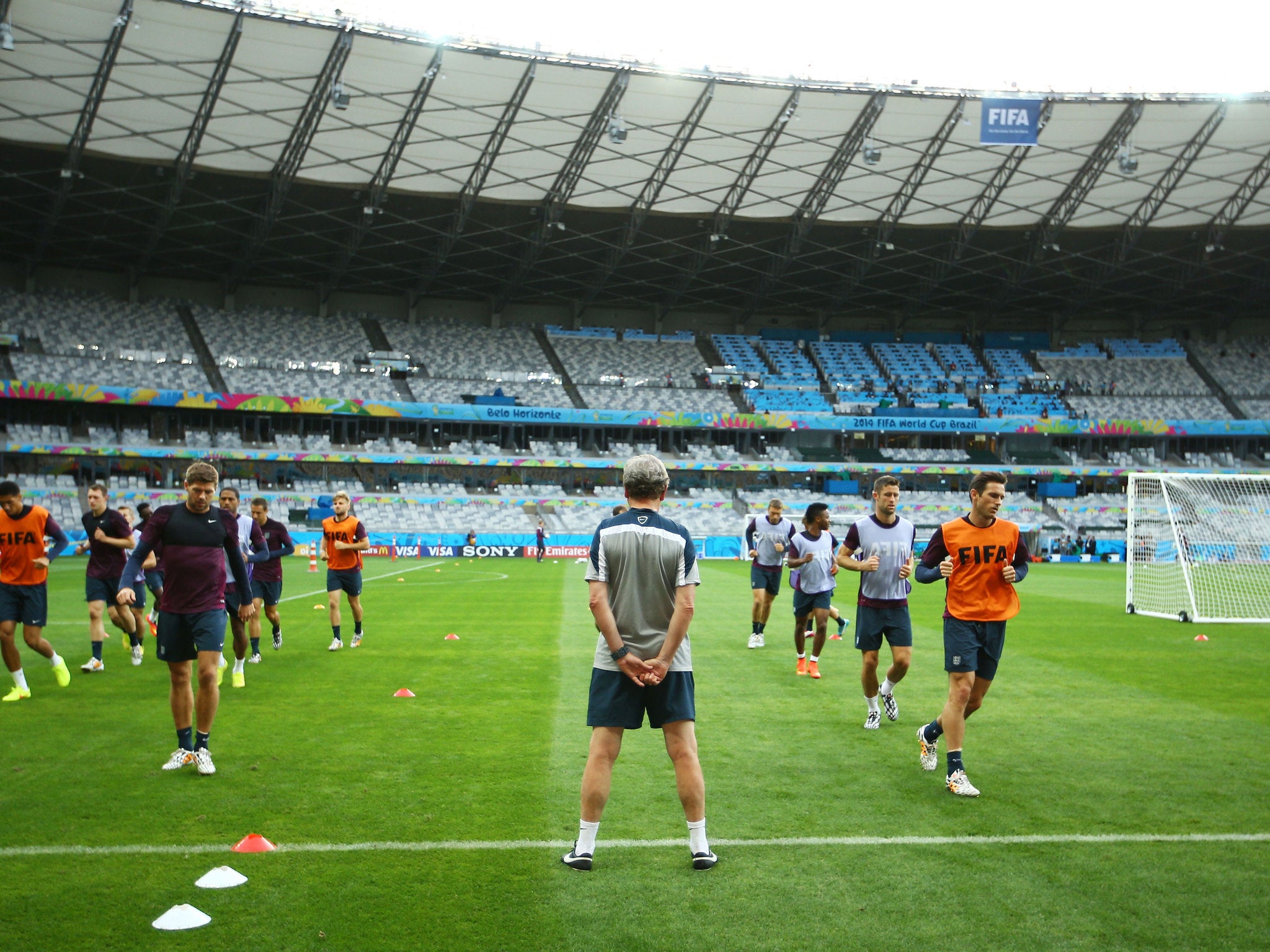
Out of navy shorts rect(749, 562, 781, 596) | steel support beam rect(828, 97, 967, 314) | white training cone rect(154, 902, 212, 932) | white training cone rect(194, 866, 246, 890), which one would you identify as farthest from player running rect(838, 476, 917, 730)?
steel support beam rect(828, 97, 967, 314)

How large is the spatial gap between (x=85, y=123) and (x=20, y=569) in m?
37.0

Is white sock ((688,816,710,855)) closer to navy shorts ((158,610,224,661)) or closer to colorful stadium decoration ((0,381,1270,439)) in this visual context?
navy shorts ((158,610,224,661))

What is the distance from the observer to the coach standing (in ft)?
17.7

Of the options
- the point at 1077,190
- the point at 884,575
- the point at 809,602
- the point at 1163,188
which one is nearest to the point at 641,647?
the point at 884,575

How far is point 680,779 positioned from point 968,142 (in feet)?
155

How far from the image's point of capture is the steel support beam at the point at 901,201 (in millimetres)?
44875

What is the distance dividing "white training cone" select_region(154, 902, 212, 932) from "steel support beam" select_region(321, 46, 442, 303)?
38.9 m

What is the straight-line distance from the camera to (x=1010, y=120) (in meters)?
35.1

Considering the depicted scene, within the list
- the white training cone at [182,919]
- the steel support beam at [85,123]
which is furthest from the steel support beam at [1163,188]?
the white training cone at [182,919]

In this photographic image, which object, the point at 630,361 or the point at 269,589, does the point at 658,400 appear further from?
the point at 269,589

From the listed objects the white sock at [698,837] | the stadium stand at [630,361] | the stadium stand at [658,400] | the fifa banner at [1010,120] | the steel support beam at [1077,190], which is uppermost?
the steel support beam at [1077,190]

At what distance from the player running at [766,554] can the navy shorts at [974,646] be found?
6.25 meters

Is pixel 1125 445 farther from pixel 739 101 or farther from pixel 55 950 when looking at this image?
pixel 55 950

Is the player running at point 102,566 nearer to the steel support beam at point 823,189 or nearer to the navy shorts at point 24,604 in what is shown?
the navy shorts at point 24,604
